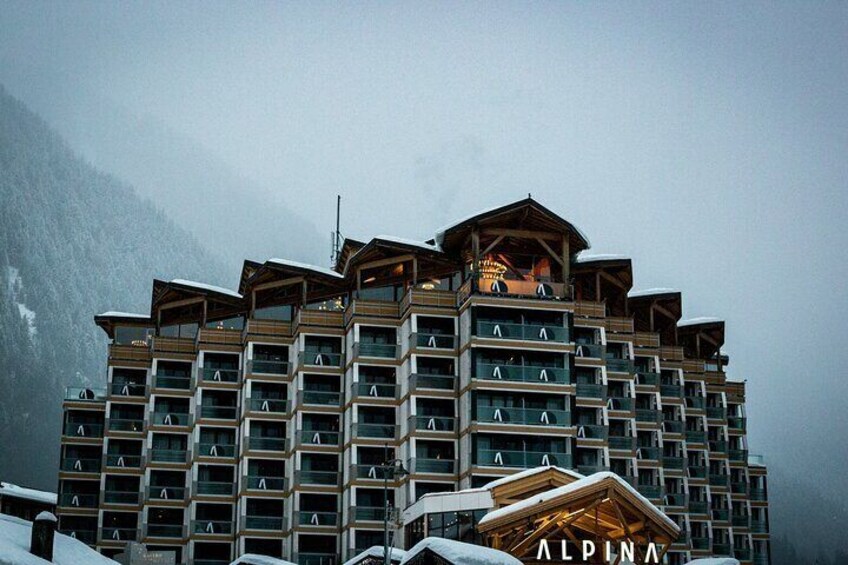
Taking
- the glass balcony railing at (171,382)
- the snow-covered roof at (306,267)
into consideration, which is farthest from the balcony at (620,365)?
the glass balcony railing at (171,382)

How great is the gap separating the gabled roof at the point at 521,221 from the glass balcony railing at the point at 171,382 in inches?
802

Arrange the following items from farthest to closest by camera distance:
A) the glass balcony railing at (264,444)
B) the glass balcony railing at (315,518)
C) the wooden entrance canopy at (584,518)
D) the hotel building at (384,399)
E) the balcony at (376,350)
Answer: the glass balcony railing at (264,444)
the balcony at (376,350)
the glass balcony railing at (315,518)
the hotel building at (384,399)
the wooden entrance canopy at (584,518)

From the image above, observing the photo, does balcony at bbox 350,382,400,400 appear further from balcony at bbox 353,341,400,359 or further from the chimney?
the chimney

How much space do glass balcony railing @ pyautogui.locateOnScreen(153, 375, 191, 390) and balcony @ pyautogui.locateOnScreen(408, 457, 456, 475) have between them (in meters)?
19.7

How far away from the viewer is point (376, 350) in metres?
82.6

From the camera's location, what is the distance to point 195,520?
85.9 metres

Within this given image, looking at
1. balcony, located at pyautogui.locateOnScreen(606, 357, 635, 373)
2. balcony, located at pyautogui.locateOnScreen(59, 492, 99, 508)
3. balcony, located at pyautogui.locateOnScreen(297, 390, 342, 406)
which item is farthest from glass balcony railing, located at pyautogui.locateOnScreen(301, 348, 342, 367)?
balcony, located at pyautogui.locateOnScreen(59, 492, 99, 508)

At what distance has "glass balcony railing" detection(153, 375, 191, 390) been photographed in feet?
296

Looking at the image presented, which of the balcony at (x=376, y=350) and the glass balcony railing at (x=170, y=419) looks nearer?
the balcony at (x=376, y=350)

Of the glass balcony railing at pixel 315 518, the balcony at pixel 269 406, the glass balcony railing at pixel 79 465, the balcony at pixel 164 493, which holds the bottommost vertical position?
the glass balcony railing at pixel 315 518

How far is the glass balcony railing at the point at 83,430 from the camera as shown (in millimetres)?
94562

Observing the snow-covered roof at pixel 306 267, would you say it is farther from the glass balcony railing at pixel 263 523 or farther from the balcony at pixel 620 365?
the balcony at pixel 620 365

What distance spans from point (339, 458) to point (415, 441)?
7204mm

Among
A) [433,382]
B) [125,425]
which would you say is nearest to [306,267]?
[433,382]
